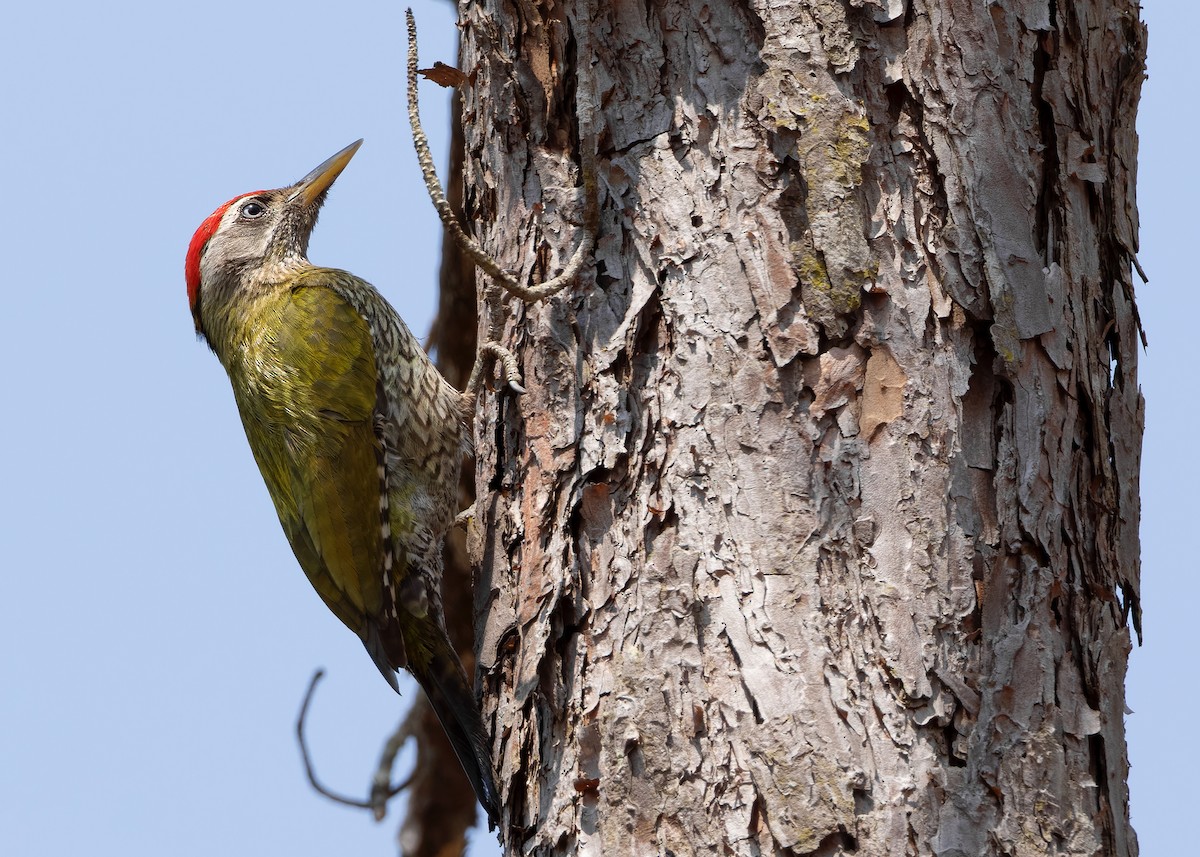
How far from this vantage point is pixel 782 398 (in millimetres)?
2443

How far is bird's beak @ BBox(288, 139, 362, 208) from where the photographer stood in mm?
5188

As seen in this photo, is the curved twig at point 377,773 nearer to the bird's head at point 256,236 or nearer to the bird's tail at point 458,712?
the bird's tail at point 458,712

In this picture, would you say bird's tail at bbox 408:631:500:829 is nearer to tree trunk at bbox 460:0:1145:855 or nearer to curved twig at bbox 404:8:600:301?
tree trunk at bbox 460:0:1145:855

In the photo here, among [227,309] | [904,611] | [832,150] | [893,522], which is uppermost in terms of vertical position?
[227,309]

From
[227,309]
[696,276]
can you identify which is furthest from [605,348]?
[227,309]

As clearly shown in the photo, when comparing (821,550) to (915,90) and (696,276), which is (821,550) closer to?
(696,276)

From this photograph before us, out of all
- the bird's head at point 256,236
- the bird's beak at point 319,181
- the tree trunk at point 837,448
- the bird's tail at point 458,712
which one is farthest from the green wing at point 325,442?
the tree trunk at point 837,448

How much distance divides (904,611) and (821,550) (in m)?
0.19

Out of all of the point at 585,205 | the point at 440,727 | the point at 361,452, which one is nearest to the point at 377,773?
the point at 440,727

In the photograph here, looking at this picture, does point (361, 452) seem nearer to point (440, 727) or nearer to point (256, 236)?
point (440, 727)

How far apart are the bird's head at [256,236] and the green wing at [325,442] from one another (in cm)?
53

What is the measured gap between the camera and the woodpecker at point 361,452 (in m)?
3.90

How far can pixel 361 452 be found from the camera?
4.11 metres

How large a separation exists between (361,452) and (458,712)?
986mm
